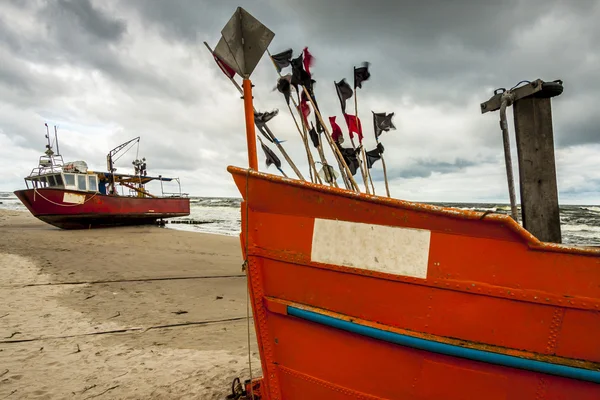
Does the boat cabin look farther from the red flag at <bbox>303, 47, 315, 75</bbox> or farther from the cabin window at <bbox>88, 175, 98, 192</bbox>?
the red flag at <bbox>303, 47, 315, 75</bbox>

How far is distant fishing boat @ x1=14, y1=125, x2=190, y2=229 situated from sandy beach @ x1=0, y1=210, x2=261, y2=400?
8410mm

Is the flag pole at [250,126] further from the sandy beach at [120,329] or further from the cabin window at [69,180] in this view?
the cabin window at [69,180]

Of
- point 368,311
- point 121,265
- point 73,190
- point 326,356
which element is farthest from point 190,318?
point 73,190

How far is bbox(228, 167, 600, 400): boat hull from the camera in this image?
1985mm

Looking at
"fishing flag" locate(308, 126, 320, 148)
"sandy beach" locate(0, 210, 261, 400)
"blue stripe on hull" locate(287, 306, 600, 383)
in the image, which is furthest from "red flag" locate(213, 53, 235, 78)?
"sandy beach" locate(0, 210, 261, 400)

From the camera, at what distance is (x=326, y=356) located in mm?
2463

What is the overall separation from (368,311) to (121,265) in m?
8.96

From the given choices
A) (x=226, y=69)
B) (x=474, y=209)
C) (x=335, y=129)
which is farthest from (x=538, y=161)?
(x=226, y=69)

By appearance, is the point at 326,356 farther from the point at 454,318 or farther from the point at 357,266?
the point at 454,318

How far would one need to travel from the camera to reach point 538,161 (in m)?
2.69

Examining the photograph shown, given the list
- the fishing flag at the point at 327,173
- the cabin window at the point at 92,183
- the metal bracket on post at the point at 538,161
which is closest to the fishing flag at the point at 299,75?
the fishing flag at the point at 327,173

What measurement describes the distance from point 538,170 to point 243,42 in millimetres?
2465

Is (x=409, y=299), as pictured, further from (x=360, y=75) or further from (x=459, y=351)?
(x=360, y=75)

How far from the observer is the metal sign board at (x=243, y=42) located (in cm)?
248
